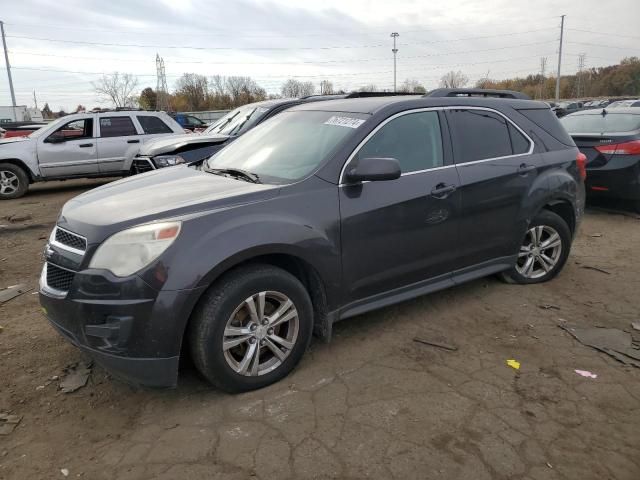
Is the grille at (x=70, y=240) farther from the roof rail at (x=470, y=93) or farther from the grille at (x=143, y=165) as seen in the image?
the grille at (x=143, y=165)

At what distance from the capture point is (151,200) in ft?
10.1

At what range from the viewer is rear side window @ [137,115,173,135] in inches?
439

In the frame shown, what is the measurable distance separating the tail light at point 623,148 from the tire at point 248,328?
239 inches

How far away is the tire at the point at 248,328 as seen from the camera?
2.78 m

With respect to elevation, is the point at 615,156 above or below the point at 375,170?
below

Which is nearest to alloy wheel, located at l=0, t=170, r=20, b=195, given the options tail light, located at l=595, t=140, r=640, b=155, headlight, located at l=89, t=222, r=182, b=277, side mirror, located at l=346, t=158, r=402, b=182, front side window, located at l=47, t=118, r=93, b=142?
front side window, located at l=47, t=118, r=93, b=142

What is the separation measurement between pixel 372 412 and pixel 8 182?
10.5 m

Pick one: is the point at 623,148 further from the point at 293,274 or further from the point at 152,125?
the point at 152,125

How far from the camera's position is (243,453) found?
8.26ft

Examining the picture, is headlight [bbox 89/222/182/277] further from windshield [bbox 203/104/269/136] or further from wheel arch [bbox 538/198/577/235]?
windshield [bbox 203/104/269/136]

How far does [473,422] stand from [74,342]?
2349 millimetres

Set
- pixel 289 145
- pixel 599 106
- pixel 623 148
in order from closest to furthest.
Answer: pixel 289 145
pixel 623 148
pixel 599 106

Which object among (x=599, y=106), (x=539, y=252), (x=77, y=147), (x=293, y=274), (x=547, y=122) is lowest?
(x=539, y=252)

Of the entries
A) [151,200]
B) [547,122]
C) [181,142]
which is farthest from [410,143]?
[181,142]
